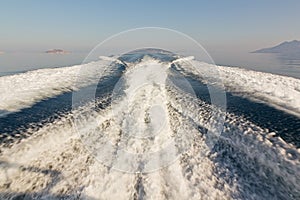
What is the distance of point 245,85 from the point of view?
1085cm

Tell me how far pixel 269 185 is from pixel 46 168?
165 inches

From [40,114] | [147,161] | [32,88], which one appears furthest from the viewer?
[32,88]

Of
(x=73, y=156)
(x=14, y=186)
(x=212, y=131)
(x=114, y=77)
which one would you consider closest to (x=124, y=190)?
(x=73, y=156)

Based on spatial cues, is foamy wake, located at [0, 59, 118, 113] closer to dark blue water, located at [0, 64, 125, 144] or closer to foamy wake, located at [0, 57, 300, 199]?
Result: dark blue water, located at [0, 64, 125, 144]

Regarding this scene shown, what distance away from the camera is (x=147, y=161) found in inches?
200

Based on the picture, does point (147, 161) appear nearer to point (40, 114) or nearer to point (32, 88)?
point (40, 114)

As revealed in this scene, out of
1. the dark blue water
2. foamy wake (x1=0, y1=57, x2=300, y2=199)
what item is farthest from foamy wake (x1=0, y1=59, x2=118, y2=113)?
foamy wake (x1=0, y1=57, x2=300, y2=199)

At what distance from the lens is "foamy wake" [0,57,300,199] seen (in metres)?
4.16

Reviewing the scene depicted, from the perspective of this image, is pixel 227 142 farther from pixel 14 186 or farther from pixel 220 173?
pixel 14 186

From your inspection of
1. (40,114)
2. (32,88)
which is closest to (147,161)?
(40,114)

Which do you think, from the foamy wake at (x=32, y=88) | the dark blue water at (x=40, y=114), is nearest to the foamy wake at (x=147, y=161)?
the dark blue water at (x=40, y=114)

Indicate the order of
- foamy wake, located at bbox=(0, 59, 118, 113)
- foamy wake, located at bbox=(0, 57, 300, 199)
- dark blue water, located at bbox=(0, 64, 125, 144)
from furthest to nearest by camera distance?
foamy wake, located at bbox=(0, 59, 118, 113), dark blue water, located at bbox=(0, 64, 125, 144), foamy wake, located at bbox=(0, 57, 300, 199)

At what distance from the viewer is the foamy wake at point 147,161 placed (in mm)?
4156

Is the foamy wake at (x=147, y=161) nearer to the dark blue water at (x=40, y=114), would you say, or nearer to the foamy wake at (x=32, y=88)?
the dark blue water at (x=40, y=114)
